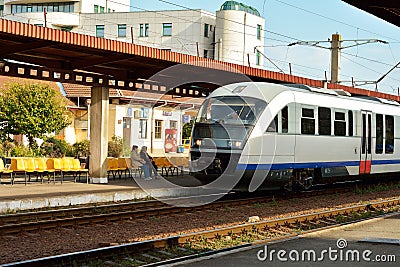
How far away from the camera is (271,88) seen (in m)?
17.5

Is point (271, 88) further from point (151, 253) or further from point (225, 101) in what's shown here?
point (151, 253)

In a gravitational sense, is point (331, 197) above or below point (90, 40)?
below

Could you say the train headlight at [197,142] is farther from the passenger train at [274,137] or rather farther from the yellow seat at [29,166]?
the yellow seat at [29,166]

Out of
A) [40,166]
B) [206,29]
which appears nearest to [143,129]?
[40,166]

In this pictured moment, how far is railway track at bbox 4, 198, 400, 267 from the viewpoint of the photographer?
9656 mm

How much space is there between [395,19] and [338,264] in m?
9.52

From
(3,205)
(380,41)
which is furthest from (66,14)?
(3,205)

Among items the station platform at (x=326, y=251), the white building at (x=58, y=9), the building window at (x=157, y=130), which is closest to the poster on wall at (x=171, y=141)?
the building window at (x=157, y=130)

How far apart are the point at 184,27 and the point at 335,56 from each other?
35551mm

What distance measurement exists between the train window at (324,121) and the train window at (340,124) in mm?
436

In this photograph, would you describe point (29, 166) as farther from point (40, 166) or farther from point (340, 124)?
point (340, 124)

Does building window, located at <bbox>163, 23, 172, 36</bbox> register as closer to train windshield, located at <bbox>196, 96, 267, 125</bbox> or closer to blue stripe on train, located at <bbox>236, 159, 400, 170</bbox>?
blue stripe on train, located at <bbox>236, 159, 400, 170</bbox>

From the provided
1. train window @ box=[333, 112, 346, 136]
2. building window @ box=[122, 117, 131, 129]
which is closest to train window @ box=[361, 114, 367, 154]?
train window @ box=[333, 112, 346, 136]

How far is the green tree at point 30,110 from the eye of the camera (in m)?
34.8
